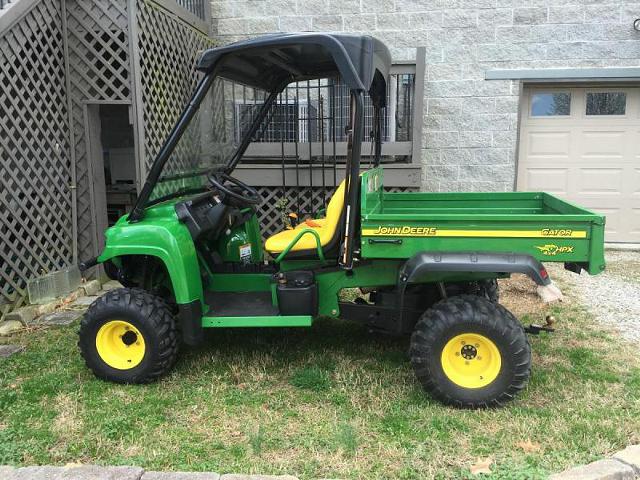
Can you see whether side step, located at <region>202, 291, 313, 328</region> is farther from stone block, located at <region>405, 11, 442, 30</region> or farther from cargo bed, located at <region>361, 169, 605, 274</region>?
stone block, located at <region>405, 11, 442, 30</region>

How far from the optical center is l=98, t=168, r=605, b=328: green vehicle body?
2973 mm

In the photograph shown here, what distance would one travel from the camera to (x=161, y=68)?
574 cm

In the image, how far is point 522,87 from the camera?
22.5 ft

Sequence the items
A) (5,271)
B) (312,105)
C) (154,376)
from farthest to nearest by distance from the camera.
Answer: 1. (312,105)
2. (5,271)
3. (154,376)

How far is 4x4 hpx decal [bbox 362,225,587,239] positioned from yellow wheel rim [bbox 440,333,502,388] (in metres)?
0.57

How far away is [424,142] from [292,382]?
14.4ft

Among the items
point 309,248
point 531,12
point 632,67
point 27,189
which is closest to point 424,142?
point 531,12

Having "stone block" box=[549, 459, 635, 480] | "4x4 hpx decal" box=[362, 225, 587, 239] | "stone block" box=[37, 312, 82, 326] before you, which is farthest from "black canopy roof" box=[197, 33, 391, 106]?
"stone block" box=[37, 312, 82, 326]

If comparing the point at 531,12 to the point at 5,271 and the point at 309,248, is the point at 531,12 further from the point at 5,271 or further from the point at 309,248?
the point at 5,271

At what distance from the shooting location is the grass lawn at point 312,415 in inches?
104

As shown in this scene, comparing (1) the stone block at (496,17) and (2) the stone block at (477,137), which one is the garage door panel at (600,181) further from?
(1) the stone block at (496,17)

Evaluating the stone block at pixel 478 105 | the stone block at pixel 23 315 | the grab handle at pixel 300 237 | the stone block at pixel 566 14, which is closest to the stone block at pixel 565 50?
the stone block at pixel 566 14

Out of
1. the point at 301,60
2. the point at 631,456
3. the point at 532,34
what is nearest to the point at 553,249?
the point at 631,456

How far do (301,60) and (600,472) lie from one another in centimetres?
295
